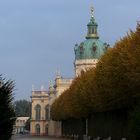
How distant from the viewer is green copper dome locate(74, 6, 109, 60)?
178250 millimetres

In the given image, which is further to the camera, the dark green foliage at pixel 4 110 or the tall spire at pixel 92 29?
the tall spire at pixel 92 29

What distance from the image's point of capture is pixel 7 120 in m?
48.5

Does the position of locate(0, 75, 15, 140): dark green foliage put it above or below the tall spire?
below

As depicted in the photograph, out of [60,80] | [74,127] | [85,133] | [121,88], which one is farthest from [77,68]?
[121,88]

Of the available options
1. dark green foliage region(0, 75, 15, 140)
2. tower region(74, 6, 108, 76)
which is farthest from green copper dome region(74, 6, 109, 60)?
dark green foliage region(0, 75, 15, 140)

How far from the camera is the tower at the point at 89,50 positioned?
17775cm

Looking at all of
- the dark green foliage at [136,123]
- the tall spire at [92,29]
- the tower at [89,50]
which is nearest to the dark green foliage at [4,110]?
the dark green foliage at [136,123]

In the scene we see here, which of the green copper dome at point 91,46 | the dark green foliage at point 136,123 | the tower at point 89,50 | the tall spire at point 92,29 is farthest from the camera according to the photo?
the tall spire at point 92,29

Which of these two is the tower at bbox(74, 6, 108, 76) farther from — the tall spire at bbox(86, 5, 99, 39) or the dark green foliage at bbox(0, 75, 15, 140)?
the dark green foliage at bbox(0, 75, 15, 140)

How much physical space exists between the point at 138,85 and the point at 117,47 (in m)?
8.55

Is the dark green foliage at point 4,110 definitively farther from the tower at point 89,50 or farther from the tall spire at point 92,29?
the tall spire at point 92,29

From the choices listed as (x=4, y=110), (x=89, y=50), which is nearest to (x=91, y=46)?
(x=89, y=50)

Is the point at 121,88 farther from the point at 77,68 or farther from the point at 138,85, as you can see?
the point at 77,68

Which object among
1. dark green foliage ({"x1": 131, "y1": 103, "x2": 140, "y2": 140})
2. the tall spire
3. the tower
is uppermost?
the tall spire
